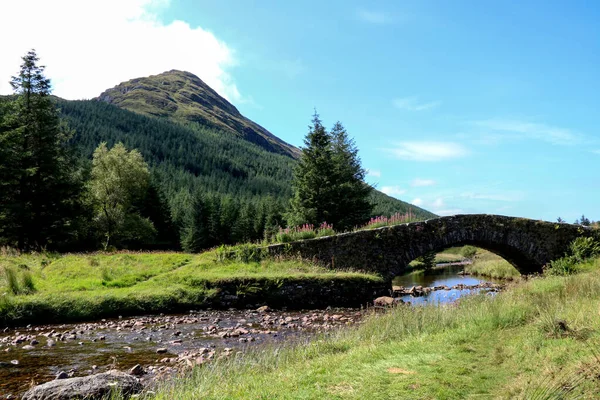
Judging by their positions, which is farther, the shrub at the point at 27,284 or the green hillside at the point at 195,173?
the green hillside at the point at 195,173

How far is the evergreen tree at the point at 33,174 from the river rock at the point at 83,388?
2400 centimetres

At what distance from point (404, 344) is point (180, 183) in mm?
132926

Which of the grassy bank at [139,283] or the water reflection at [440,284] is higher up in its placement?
the grassy bank at [139,283]

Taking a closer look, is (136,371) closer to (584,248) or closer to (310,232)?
(310,232)

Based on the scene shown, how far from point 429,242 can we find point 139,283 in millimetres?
14643

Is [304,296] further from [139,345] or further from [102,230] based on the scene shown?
[102,230]

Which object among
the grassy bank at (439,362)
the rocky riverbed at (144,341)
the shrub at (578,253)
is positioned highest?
the shrub at (578,253)

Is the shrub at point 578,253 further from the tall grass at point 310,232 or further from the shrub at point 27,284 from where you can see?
the shrub at point 27,284

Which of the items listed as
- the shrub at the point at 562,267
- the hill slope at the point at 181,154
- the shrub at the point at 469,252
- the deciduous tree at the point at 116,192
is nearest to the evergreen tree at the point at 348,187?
the shrub at the point at 562,267

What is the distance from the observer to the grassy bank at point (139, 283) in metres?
14.0

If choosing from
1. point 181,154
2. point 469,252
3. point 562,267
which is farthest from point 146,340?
point 181,154

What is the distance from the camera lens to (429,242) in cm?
2048

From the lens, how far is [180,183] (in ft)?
435

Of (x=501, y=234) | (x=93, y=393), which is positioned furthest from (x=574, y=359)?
(x=501, y=234)
